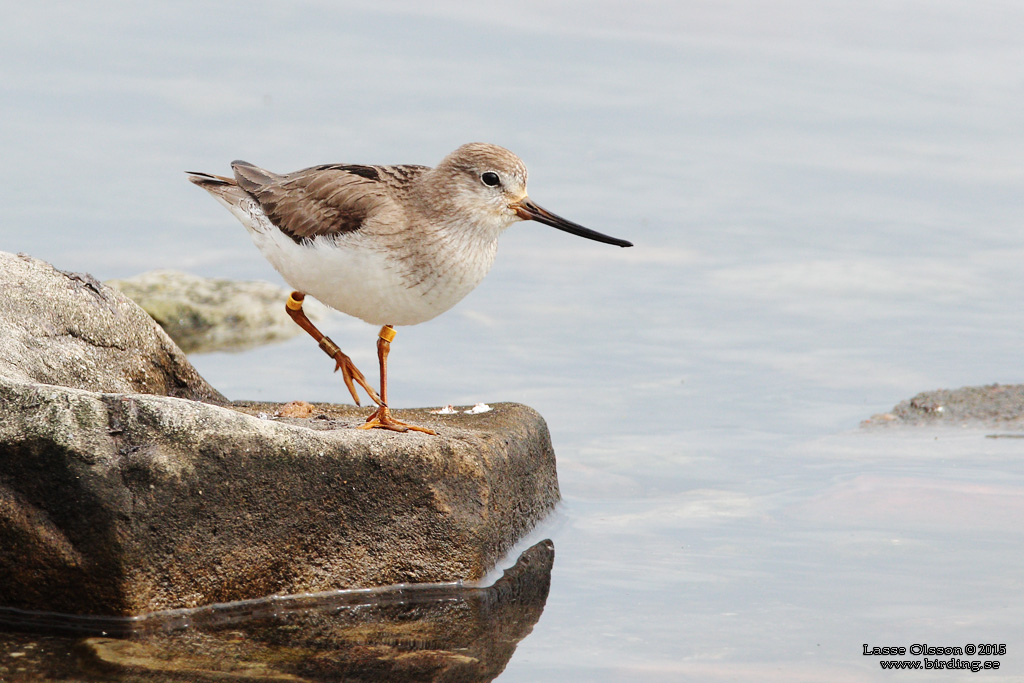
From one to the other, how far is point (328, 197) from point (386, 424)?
1343 millimetres

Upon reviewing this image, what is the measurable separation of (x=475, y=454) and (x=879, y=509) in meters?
2.35

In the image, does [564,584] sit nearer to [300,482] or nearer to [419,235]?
[300,482]

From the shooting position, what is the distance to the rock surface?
5.04 m

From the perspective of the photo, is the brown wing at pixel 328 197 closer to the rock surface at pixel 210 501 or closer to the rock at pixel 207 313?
the rock surface at pixel 210 501

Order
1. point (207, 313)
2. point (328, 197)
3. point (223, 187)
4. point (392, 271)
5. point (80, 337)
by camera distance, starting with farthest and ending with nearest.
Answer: point (207, 313) → point (223, 187) → point (328, 197) → point (80, 337) → point (392, 271)

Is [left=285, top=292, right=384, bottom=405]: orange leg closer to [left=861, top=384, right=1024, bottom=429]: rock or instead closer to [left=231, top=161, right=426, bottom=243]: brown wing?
[left=231, top=161, right=426, bottom=243]: brown wing

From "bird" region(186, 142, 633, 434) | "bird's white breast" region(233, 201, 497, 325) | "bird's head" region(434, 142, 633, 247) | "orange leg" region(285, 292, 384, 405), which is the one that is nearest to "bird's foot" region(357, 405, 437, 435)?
"bird" region(186, 142, 633, 434)

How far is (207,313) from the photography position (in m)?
10.3

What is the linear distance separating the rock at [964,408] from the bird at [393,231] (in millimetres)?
2749

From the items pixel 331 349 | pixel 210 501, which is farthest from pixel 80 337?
pixel 210 501

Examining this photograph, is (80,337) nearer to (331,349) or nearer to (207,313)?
(331,349)

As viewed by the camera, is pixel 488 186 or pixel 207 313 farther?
pixel 207 313

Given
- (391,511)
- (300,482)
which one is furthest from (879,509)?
(300,482)

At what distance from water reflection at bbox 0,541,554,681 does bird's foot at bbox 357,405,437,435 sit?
31.5 inches
